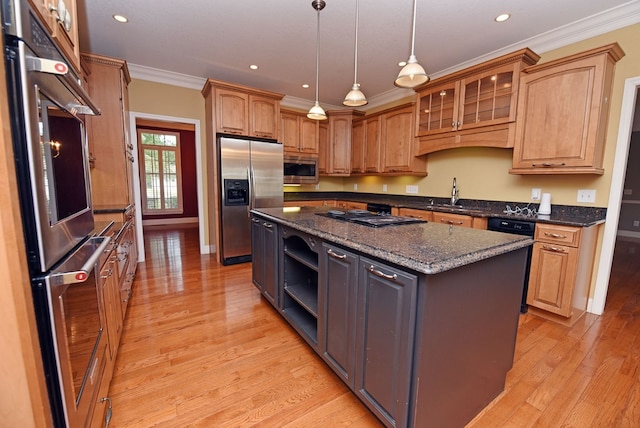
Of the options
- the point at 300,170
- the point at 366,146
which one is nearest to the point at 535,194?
the point at 366,146

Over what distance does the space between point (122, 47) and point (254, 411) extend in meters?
3.87

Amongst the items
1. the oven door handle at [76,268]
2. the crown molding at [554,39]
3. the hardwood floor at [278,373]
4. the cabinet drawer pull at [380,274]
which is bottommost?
the hardwood floor at [278,373]

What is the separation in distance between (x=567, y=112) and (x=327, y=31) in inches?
91.4

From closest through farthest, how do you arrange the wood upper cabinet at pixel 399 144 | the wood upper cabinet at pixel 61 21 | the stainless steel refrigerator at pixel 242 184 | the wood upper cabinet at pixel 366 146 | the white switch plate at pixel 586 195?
the wood upper cabinet at pixel 61 21 → the white switch plate at pixel 586 195 → the stainless steel refrigerator at pixel 242 184 → the wood upper cabinet at pixel 399 144 → the wood upper cabinet at pixel 366 146

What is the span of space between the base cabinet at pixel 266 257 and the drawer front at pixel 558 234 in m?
2.33

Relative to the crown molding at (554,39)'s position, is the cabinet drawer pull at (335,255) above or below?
below

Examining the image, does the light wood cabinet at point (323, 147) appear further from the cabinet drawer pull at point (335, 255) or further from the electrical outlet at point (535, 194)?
the cabinet drawer pull at point (335, 255)

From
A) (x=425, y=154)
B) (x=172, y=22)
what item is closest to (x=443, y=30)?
(x=425, y=154)

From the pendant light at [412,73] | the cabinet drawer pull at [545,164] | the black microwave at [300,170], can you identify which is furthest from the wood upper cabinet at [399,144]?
the pendant light at [412,73]

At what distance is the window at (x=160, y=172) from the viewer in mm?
6867

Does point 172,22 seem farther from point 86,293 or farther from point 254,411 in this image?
point 254,411

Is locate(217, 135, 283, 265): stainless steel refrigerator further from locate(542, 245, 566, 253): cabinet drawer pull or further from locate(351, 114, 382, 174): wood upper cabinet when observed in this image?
locate(542, 245, 566, 253): cabinet drawer pull

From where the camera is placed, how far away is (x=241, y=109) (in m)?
3.82

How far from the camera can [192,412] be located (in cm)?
146
